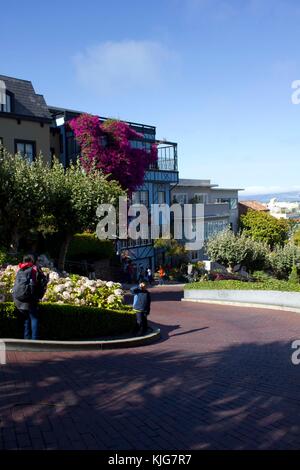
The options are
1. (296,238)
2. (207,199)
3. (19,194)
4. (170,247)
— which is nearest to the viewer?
(19,194)

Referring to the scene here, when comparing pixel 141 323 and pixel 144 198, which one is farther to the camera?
pixel 144 198

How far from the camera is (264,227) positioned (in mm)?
54719

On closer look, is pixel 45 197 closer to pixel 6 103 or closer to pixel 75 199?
pixel 75 199

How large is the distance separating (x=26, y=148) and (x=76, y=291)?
16.4m

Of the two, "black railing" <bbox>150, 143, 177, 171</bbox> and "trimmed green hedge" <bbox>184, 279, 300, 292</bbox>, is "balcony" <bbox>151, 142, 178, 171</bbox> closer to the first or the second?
"black railing" <bbox>150, 143, 177, 171</bbox>

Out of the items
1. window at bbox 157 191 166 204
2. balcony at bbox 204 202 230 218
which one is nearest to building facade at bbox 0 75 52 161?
window at bbox 157 191 166 204

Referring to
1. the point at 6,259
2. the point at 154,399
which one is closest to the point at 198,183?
the point at 6,259

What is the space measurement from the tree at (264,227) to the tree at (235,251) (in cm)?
1956

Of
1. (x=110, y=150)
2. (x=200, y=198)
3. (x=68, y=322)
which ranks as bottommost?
(x=68, y=322)

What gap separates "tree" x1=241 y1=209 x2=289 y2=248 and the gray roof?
103 feet

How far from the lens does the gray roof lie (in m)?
26.7

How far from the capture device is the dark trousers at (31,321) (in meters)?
9.81

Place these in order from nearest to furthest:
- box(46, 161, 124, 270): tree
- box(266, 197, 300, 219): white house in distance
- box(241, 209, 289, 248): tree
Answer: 1. box(46, 161, 124, 270): tree
2. box(241, 209, 289, 248): tree
3. box(266, 197, 300, 219): white house in distance

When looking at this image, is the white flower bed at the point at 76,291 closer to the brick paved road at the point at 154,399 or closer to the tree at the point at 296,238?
the brick paved road at the point at 154,399
